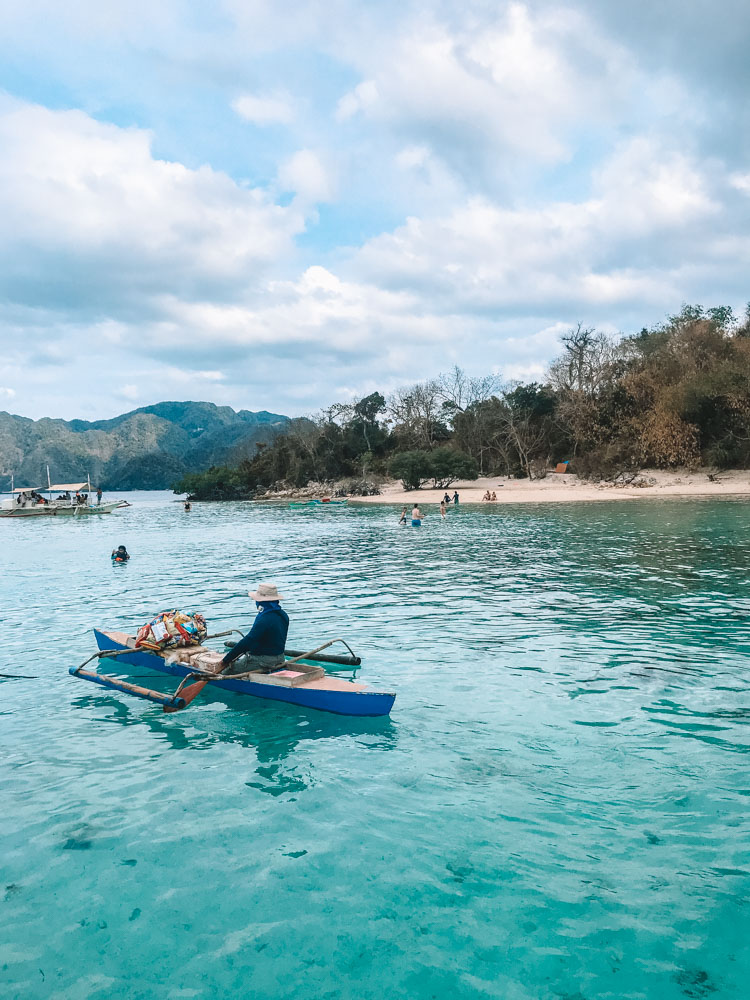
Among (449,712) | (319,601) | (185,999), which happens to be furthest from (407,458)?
(185,999)

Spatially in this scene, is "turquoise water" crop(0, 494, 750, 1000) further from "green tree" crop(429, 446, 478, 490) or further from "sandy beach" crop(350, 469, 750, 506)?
"green tree" crop(429, 446, 478, 490)

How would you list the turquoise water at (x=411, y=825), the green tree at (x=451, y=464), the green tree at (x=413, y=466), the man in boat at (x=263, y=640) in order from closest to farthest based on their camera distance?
the turquoise water at (x=411, y=825), the man in boat at (x=263, y=640), the green tree at (x=451, y=464), the green tree at (x=413, y=466)

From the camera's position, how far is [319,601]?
1916cm

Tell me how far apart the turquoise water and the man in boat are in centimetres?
69

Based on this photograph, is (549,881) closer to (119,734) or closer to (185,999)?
(185,999)

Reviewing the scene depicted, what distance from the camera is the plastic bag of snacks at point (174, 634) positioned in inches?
465

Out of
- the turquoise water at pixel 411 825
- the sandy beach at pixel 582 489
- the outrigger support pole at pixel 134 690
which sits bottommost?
the turquoise water at pixel 411 825

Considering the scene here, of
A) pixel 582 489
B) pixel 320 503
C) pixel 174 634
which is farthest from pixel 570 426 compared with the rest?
pixel 174 634

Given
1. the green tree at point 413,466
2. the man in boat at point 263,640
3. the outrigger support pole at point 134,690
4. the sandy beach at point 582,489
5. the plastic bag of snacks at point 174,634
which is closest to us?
the outrigger support pole at point 134,690

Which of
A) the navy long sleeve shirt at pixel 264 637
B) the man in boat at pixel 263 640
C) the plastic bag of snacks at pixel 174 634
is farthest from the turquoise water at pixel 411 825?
the plastic bag of snacks at pixel 174 634

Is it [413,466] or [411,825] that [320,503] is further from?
[411,825]

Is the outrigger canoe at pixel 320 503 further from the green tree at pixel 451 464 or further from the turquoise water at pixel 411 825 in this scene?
the turquoise water at pixel 411 825

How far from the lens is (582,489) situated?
61.3 meters

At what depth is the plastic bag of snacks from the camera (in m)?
11.8
